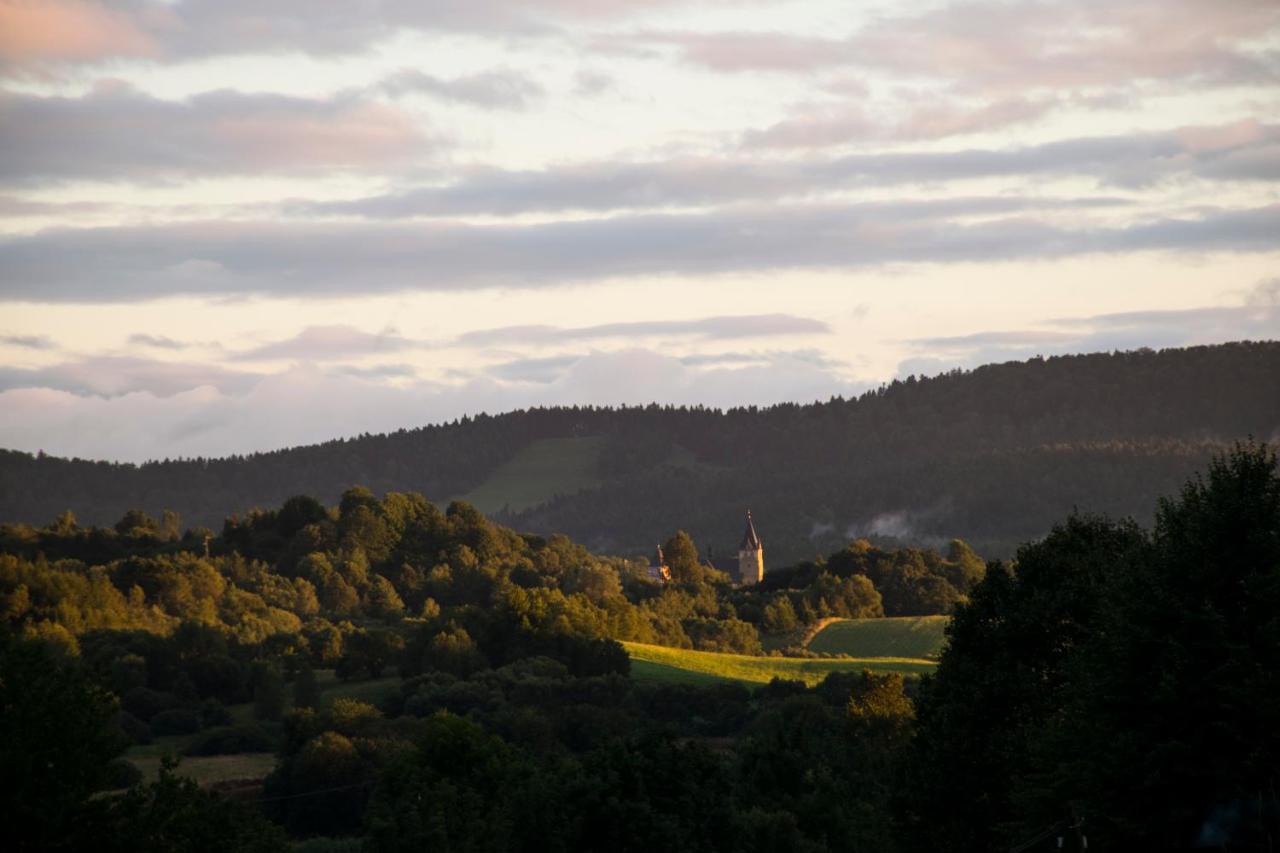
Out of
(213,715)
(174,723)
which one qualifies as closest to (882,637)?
(213,715)

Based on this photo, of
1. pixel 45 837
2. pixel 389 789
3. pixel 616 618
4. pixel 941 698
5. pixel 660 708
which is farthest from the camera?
pixel 616 618

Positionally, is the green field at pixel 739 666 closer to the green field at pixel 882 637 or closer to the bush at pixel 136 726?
the green field at pixel 882 637

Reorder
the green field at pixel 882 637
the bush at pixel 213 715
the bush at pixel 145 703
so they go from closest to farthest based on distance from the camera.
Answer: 1. the bush at pixel 213 715
2. the bush at pixel 145 703
3. the green field at pixel 882 637

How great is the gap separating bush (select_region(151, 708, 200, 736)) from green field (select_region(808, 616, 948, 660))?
5991 cm

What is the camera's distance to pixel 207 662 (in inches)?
5295

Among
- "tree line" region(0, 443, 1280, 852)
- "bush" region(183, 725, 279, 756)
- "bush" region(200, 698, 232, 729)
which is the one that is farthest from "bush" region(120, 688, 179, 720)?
"bush" region(183, 725, 279, 756)

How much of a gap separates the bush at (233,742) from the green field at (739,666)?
1113 inches

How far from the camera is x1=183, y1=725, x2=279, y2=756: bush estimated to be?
115 meters

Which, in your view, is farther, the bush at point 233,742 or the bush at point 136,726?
the bush at point 136,726

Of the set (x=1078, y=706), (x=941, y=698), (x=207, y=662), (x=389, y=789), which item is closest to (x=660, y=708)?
(x=207, y=662)

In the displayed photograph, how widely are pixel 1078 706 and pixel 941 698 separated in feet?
41.8

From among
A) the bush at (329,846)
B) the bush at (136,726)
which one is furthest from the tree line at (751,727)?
the bush at (136,726)

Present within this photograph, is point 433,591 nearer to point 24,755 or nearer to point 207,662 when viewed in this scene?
point 207,662

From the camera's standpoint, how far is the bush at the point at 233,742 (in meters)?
115
